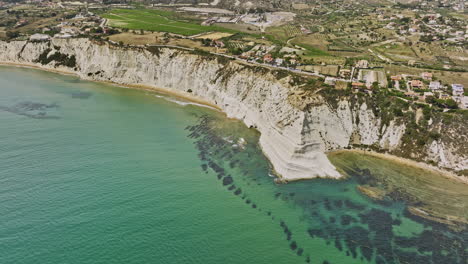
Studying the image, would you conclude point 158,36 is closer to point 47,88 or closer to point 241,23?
point 47,88

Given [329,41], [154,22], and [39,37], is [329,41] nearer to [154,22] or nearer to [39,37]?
[154,22]

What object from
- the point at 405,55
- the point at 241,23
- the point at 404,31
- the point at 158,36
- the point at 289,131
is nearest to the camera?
the point at 289,131

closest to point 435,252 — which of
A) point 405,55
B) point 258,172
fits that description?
point 258,172

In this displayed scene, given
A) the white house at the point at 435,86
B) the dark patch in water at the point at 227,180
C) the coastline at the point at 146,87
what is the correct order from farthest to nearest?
the coastline at the point at 146,87 → the white house at the point at 435,86 → the dark patch in water at the point at 227,180

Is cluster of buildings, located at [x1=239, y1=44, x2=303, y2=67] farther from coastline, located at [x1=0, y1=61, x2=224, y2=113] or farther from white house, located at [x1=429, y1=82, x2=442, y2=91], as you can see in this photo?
white house, located at [x1=429, y1=82, x2=442, y2=91]

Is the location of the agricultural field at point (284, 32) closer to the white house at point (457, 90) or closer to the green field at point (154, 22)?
the green field at point (154, 22)

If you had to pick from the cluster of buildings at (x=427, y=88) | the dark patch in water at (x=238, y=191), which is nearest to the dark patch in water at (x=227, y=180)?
the dark patch in water at (x=238, y=191)

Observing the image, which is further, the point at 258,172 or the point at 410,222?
the point at 258,172
